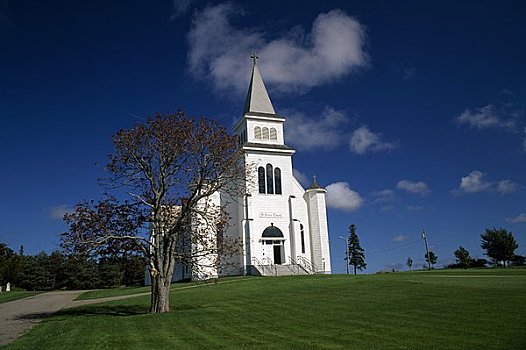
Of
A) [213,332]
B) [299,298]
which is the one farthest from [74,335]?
[299,298]

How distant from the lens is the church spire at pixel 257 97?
161ft

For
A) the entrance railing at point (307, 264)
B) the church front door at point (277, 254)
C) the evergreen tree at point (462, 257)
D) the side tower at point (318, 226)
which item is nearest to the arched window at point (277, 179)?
the side tower at point (318, 226)

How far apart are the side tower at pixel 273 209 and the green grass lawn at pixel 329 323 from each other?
23.0m

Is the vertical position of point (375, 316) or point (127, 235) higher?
point (127, 235)

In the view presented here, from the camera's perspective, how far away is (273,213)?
45.3m

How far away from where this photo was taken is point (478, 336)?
9.95 meters

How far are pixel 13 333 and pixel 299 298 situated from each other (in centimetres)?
1059

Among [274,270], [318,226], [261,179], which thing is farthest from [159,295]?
[318,226]

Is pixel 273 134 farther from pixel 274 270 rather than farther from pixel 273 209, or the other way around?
pixel 274 270

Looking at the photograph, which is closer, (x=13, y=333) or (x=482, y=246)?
(x=13, y=333)

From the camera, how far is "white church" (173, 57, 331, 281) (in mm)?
43531

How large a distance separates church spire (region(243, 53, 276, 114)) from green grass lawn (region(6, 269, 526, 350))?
31.0 meters

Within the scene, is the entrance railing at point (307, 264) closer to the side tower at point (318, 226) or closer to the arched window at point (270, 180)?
the side tower at point (318, 226)

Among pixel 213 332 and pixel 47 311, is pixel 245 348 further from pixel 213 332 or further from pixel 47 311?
pixel 47 311
